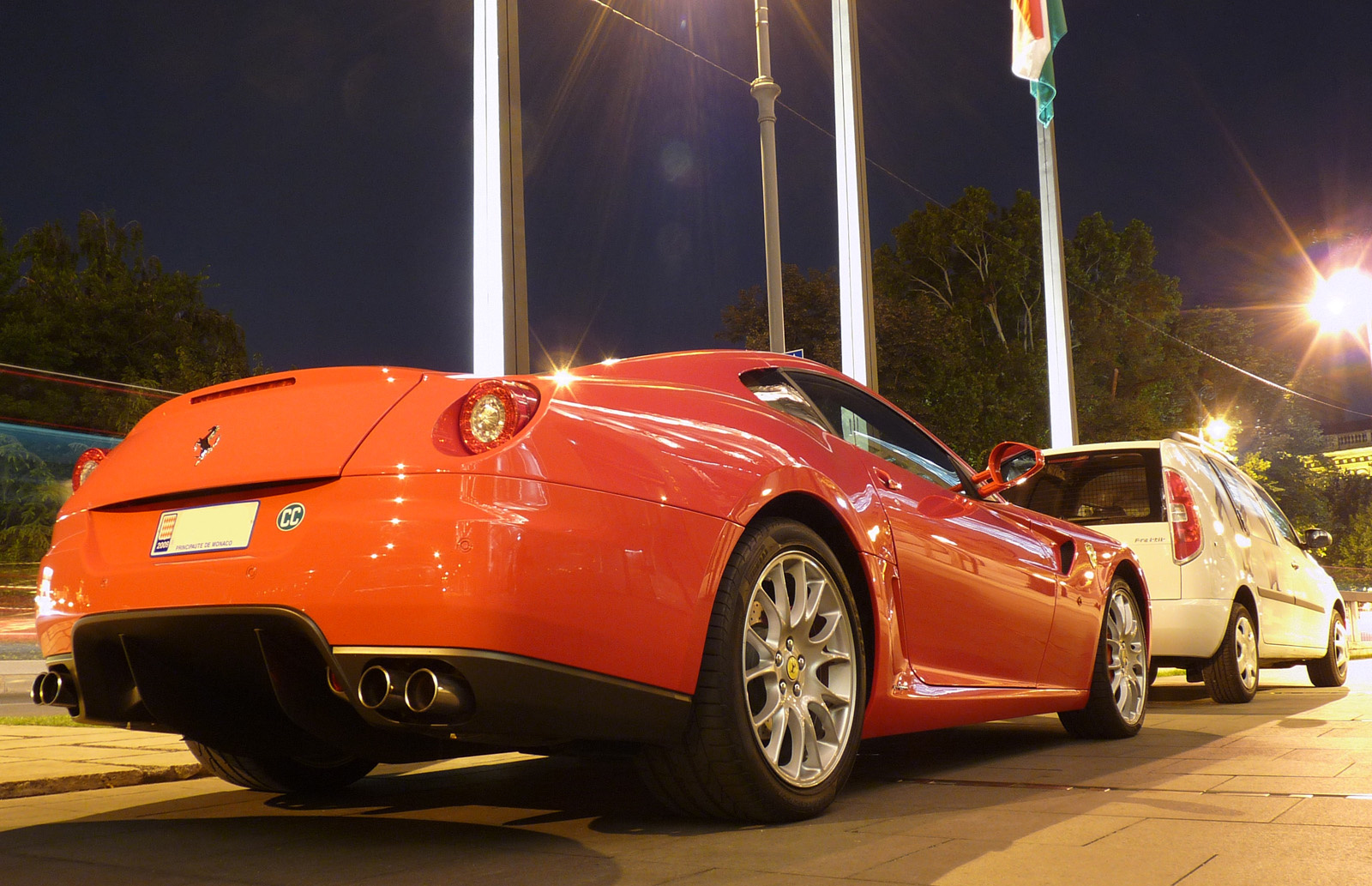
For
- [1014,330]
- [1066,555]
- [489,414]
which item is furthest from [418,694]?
[1014,330]

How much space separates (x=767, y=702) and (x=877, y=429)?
1366mm

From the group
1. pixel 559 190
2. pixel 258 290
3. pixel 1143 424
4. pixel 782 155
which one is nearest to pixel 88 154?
pixel 258 290

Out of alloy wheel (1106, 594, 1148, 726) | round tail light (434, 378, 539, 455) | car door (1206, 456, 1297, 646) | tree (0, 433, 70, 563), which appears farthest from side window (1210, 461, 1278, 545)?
tree (0, 433, 70, 563)

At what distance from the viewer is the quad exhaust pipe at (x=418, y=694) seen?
268 cm

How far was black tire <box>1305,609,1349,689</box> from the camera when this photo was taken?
9.76 m

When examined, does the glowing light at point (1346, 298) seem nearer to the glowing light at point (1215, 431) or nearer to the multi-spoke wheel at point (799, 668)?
the multi-spoke wheel at point (799, 668)

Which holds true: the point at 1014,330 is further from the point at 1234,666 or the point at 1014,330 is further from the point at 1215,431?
the point at 1234,666

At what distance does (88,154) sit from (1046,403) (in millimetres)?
36287

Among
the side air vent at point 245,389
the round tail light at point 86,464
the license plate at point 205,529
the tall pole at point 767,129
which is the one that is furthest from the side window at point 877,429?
the tall pole at point 767,129

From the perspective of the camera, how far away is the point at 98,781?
465cm

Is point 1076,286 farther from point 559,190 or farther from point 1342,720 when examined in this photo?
point 1342,720

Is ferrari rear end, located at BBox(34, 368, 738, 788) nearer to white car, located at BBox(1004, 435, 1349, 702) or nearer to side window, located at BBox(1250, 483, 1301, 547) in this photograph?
white car, located at BBox(1004, 435, 1349, 702)

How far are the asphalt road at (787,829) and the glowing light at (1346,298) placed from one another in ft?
48.4

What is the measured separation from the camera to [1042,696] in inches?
189
